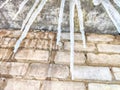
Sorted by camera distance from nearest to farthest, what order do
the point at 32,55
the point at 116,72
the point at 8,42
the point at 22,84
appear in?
the point at 22,84, the point at 116,72, the point at 32,55, the point at 8,42

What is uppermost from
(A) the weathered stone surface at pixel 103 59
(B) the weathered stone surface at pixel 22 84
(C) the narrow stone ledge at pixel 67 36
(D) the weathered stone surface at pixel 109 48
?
(B) the weathered stone surface at pixel 22 84

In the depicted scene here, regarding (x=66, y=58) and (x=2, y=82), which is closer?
(x=2, y=82)

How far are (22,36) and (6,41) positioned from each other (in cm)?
12

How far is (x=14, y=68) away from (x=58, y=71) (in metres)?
0.24

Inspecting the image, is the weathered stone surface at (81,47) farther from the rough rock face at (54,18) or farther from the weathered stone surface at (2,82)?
the weathered stone surface at (2,82)

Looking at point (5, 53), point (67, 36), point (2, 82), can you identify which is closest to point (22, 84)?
point (2, 82)

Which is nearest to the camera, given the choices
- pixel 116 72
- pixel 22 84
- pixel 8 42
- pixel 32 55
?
pixel 22 84

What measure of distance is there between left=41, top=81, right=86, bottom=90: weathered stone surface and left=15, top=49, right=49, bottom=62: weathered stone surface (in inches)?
8.0

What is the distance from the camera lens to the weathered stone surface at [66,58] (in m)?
1.34

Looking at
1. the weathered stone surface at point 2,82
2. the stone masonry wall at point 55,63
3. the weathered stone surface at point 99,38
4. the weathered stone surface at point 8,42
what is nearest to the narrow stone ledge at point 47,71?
the stone masonry wall at point 55,63

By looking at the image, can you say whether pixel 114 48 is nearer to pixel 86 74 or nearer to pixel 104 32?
pixel 104 32

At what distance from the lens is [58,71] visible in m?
1.26

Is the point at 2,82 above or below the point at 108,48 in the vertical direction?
above

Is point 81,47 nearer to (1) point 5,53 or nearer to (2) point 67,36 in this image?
(2) point 67,36
